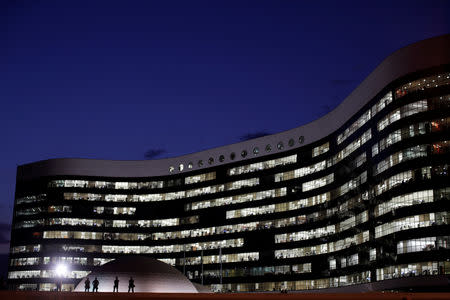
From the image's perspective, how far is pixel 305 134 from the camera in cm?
13125

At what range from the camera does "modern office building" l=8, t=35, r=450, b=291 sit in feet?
280

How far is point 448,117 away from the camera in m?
84.2

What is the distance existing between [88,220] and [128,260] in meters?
100

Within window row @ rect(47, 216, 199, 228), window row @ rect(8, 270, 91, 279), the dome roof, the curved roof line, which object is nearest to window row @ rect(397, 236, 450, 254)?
the curved roof line

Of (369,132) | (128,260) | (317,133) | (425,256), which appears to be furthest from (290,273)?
(128,260)

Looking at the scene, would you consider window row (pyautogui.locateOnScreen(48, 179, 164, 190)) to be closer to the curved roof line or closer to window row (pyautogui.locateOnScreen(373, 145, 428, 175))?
the curved roof line

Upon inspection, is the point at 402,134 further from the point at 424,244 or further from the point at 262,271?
the point at 262,271

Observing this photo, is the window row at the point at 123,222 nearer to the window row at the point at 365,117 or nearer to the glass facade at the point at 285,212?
the glass facade at the point at 285,212

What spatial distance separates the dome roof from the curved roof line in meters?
51.9

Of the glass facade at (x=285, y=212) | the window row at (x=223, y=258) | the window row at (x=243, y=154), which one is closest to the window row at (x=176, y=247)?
the glass facade at (x=285, y=212)

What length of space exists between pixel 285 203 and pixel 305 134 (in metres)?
16.3

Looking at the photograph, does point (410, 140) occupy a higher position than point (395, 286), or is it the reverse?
point (410, 140)

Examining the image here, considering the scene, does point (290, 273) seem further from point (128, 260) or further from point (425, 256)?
point (128, 260)

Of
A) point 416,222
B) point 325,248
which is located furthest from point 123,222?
point 416,222
